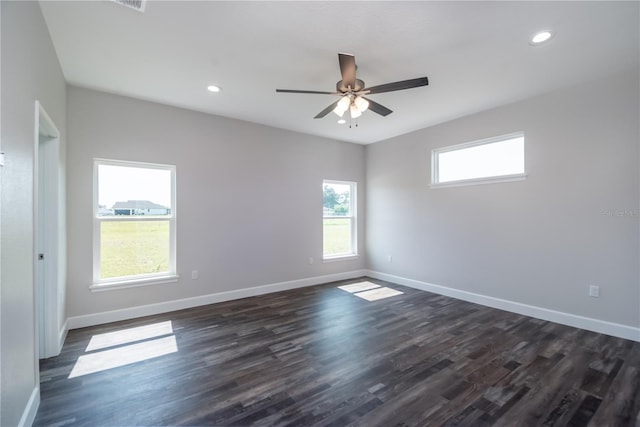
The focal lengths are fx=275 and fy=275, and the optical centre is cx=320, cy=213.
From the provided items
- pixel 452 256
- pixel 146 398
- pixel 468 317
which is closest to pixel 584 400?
pixel 468 317

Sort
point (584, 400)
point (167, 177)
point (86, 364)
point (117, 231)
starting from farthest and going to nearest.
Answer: point (167, 177)
point (117, 231)
point (86, 364)
point (584, 400)

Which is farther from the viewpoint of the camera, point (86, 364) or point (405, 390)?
point (86, 364)

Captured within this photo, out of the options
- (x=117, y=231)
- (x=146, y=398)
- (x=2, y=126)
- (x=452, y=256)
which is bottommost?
(x=146, y=398)

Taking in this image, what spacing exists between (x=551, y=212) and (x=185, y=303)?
504 centimetres

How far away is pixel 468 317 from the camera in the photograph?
3611 millimetres

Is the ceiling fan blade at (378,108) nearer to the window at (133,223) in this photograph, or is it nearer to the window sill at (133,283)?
the window at (133,223)

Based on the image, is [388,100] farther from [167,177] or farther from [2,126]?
[2,126]

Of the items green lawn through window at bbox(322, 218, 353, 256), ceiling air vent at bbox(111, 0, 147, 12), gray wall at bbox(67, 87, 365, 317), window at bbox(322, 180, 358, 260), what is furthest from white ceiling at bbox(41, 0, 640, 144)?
green lawn through window at bbox(322, 218, 353, 256)

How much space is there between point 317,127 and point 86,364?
4219 mm

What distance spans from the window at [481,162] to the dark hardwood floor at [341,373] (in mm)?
1972

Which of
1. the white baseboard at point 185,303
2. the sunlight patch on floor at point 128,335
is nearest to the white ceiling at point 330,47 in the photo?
the white baseboard at point 185,303

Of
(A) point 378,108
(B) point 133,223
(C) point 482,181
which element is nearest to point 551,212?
(C) point 482,181

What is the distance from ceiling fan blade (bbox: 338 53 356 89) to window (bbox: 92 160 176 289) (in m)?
2.80

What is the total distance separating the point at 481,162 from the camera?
4.21m
